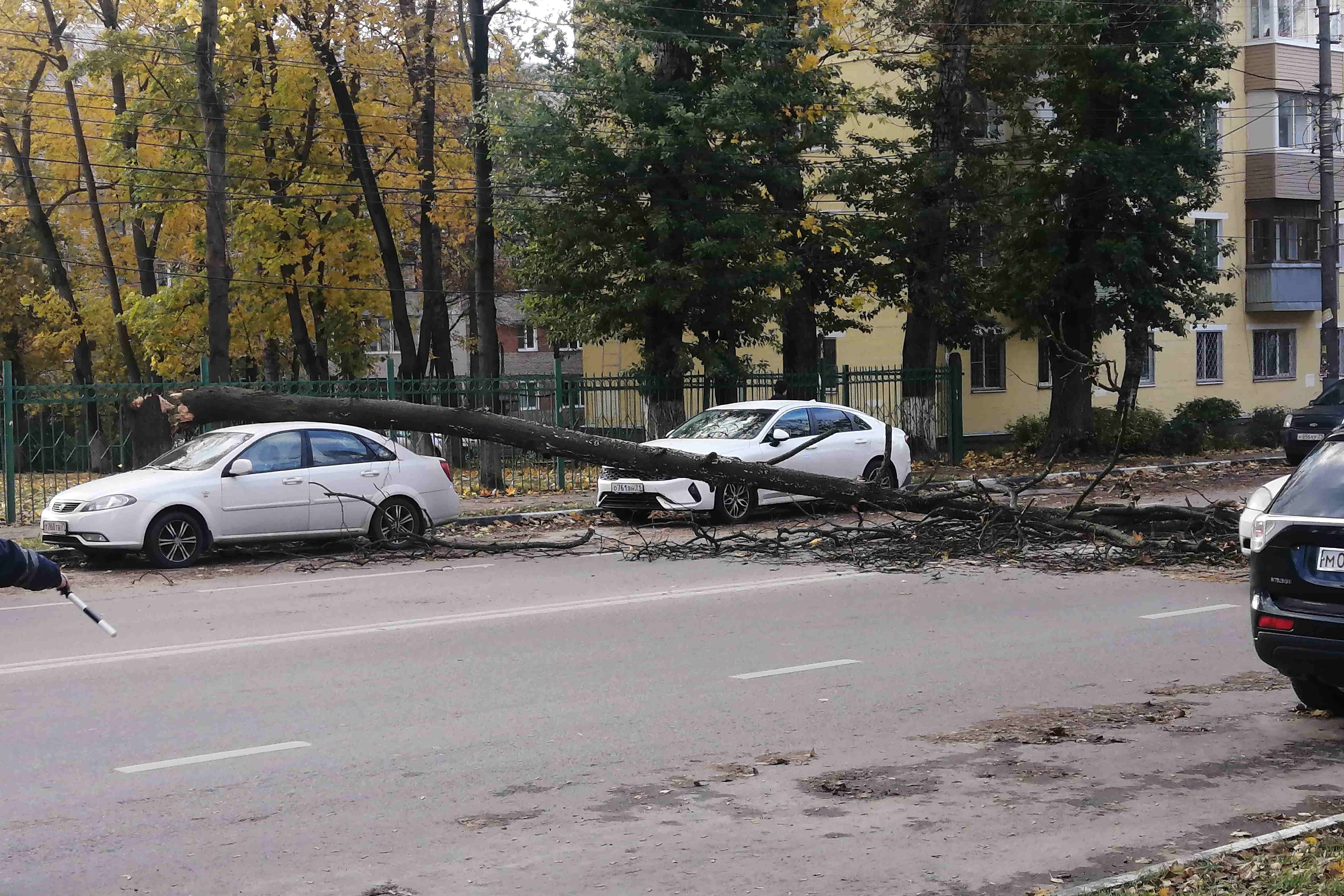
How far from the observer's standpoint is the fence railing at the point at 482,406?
20.0m

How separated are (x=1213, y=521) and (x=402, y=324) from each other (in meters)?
24.9

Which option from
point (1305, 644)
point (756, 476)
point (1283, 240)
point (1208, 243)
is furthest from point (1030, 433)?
point (1305, 644)

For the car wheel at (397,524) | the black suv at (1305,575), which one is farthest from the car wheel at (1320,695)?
the car wheel at (397,524)

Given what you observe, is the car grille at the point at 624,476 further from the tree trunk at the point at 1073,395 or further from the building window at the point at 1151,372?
the building window at the point at 1151,372

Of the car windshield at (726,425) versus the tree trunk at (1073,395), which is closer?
the car windshield at (726,425)

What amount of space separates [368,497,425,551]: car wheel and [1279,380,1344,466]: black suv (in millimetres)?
17315

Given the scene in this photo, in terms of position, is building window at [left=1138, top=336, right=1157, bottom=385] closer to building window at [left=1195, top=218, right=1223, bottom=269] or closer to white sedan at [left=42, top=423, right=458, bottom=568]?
building window at [left=1195, top=218, right=1223, bottom=269]

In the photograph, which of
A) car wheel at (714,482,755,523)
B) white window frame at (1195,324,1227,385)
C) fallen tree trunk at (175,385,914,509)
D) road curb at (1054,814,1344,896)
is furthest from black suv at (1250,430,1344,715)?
white window frame at (1195,324,1227,385)

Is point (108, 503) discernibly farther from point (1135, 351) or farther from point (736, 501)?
point (1135, 351)

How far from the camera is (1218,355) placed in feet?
146

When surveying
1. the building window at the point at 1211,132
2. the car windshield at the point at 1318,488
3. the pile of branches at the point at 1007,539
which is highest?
the building window at the point at 1211,132

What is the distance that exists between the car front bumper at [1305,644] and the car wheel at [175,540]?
11.4m

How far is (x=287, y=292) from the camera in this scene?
115 ft

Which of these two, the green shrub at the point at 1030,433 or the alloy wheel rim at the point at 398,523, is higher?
the green shrub at the point at 1030,433
